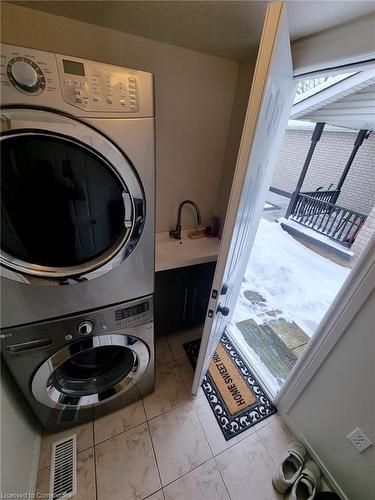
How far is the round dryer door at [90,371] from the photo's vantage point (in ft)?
2.92

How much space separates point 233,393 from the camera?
1.40m

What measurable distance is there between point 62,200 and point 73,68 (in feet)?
1.17

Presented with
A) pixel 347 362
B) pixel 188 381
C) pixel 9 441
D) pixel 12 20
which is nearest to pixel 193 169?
pixel 12 20

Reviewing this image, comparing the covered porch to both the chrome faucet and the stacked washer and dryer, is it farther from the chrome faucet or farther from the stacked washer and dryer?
the stacked washer and dryer

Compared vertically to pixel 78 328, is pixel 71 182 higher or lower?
higher

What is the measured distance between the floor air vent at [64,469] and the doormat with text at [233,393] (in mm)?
805

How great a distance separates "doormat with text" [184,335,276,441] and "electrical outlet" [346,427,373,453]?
1.60 ft

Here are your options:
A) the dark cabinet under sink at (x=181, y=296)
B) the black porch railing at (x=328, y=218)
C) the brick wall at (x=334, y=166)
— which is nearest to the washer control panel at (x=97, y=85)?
the dark cabinet under sink at (x=181, y=296)

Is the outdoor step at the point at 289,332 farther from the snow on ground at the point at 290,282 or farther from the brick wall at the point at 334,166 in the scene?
the brick wall at the point at 334,166

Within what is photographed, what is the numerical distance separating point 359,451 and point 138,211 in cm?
144

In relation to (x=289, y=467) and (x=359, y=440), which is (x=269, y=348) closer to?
(x=289, y=467)

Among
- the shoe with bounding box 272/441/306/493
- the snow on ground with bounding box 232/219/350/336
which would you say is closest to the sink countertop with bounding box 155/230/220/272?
the snow on ground with bounding box 232/219/350/336

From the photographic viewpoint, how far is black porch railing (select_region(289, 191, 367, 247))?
411 cm

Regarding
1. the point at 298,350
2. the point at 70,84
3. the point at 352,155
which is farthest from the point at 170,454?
the point at 352,155
